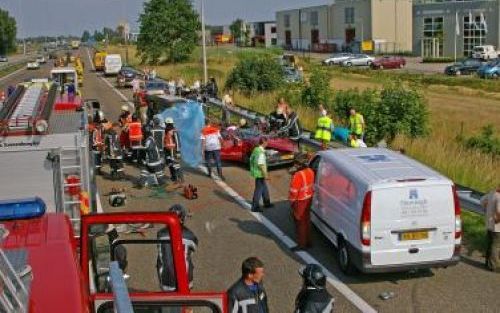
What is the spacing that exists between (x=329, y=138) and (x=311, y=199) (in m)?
8.20

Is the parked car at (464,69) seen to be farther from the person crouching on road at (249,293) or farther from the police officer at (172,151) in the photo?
the person crouching on road at (249,293)

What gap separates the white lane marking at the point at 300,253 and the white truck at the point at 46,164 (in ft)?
11.0

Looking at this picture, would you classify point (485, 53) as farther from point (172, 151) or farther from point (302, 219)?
point (302, 219)

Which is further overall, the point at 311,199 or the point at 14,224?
the point at 311,199

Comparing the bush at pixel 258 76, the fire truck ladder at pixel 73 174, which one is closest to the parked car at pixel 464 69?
the bush at pixel 258 76

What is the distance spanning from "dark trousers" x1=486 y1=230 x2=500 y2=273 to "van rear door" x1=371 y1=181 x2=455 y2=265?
0.96 metres

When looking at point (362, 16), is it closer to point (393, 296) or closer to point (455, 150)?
point (455, 150)

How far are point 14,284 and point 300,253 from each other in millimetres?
8843

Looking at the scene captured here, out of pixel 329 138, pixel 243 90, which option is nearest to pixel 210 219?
pixel 329 138

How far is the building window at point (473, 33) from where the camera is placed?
84.4 m

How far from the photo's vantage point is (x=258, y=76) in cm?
3472

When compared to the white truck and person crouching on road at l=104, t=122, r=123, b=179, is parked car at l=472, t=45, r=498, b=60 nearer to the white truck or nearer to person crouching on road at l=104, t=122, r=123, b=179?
person crouching on road at l=104, t=122, r=123, b=179

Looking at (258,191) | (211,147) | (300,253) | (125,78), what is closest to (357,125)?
(211,147)

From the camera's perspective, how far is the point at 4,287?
2.61 m
